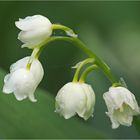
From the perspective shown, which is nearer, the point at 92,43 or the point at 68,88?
the point at 68,88

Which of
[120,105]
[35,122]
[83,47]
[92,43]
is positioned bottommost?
[92,43]

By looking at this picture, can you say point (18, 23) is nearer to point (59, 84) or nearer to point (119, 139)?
point (119, 139)

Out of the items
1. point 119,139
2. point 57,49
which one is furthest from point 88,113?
point 57,49

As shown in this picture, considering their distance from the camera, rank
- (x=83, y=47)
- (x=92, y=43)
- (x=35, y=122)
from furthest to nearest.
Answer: (x=92, y=43) < (x=35, y=122) < (x=83, y=47)

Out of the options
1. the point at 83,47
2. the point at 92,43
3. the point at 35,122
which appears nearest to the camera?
the point at 83,47

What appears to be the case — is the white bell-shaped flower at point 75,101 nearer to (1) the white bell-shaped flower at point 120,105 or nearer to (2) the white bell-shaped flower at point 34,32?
(1) the white bell-shaped flower at point 120,105

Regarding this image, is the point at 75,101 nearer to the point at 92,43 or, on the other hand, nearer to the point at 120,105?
the point at 120,105

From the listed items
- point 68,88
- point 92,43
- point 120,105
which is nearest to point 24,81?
point 68,88

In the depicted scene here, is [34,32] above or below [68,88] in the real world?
above
